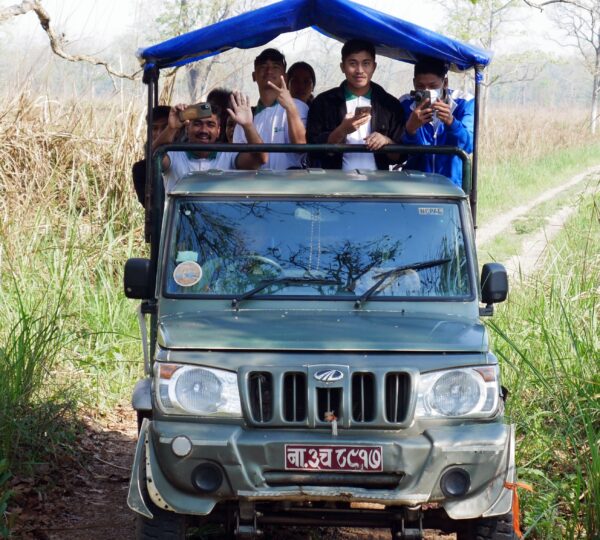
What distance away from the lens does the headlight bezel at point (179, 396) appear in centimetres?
395

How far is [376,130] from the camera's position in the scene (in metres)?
6.18

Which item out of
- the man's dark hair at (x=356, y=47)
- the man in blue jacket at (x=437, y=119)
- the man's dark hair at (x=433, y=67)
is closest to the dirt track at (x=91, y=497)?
the man in blue jacket at (x=437, y=119)

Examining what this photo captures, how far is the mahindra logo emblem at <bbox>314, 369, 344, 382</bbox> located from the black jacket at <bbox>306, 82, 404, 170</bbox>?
2.41 meters

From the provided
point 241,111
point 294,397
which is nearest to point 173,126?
point 241,111

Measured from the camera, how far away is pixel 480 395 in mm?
4012

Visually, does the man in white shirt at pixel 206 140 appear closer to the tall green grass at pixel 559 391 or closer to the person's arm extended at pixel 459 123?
the person's arm extended at pixel 459 123

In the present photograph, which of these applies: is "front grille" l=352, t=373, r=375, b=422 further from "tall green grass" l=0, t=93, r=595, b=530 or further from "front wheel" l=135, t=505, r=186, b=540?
"tall green grass" l=0, t=93, r=595, b=530

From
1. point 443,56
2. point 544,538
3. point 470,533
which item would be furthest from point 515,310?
point 470,533

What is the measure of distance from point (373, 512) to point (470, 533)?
1.40ft

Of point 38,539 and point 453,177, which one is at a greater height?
point 453,177

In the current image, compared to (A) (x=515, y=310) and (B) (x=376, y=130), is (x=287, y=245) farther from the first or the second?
(A) (x=515, y=310)

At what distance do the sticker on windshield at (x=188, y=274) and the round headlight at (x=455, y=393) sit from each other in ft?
4.12

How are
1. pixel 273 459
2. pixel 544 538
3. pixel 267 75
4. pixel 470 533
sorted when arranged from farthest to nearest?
pixel 267 75 < pixel 544 538 < pixel 470 533 < pixel 273 459

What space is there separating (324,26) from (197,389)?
302 cm
